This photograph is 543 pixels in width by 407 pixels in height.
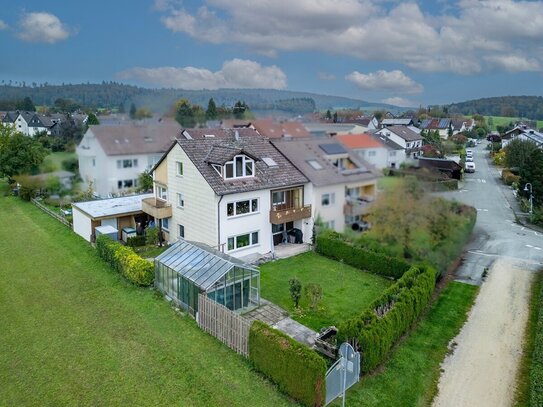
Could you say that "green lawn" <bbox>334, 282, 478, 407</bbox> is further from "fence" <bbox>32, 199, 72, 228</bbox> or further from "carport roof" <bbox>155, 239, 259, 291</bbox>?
"fence" <bbox>32, 199, 72, 228</bbox>

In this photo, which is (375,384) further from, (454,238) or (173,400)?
(454,238)

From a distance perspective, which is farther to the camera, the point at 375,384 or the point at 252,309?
the point at 252,309

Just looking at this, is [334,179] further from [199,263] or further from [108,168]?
[108,168]

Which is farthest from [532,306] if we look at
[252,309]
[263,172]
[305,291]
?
[263,172]

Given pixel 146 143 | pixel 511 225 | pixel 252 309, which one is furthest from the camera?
pixel 146 143

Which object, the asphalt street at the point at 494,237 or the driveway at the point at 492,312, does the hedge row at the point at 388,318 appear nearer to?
the driveway at the point at 492,312
